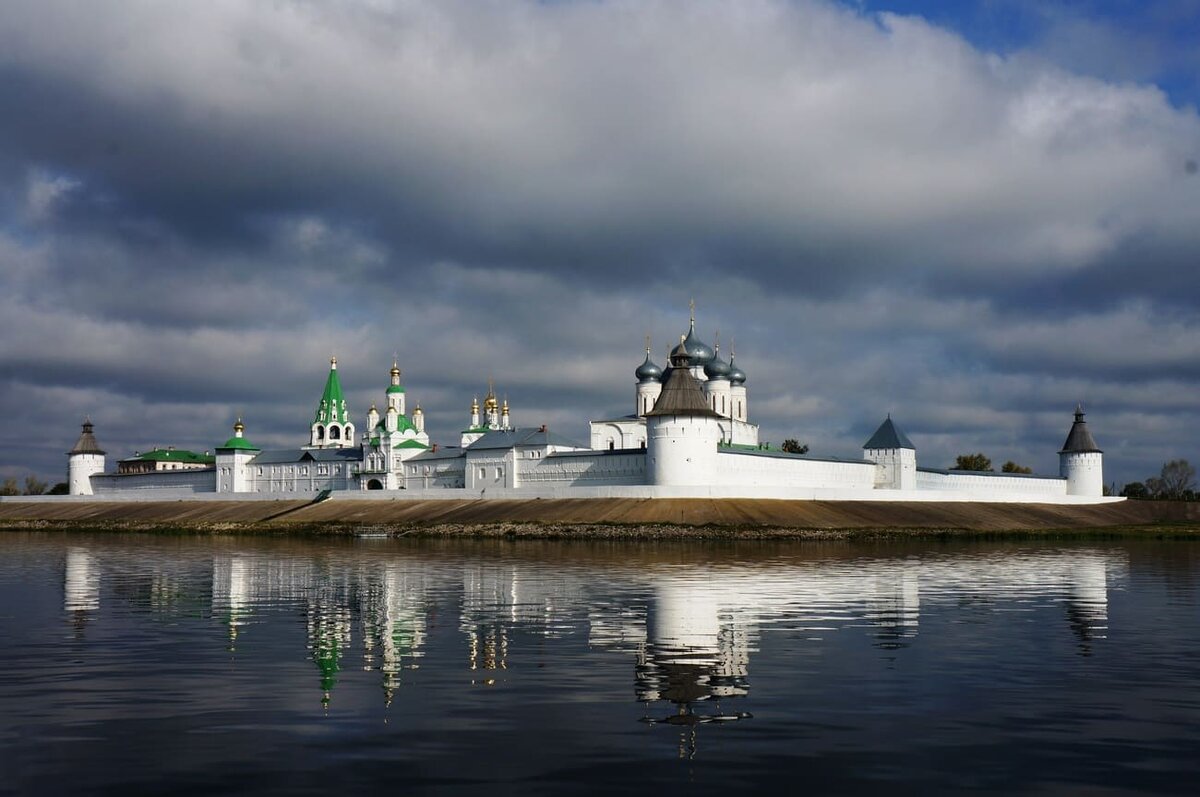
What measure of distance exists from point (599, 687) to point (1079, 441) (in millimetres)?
78978

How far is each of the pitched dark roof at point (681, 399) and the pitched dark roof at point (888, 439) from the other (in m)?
17.2

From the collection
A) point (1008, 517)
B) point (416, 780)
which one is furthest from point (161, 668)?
point (1008, 517)

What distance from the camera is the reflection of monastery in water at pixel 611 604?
14727mm

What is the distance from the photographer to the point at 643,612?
20.8 m

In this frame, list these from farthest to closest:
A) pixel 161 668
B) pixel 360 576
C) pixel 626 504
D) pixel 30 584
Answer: pixel 626 504 < pixel 360 576 < pixel 30 584 < pixel 161 668

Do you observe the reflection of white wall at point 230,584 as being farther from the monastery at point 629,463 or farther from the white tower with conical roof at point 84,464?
the white tower with conical roof at point 84,464

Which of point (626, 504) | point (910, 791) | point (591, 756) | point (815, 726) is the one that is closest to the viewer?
point (910, 791)

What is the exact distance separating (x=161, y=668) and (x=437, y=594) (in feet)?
34.6

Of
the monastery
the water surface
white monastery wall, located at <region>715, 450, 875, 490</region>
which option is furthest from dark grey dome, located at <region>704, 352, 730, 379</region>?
the water surface

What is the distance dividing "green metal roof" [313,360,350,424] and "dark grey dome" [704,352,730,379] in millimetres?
31779

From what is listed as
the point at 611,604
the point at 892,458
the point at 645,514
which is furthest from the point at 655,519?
the point at 611,604

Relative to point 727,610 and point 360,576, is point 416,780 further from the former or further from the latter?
point 360,576

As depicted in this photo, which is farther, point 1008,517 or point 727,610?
point 1008,517

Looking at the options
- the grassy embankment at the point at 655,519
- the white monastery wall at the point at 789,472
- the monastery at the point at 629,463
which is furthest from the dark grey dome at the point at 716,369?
the grassy embankment at the point at 655,519
